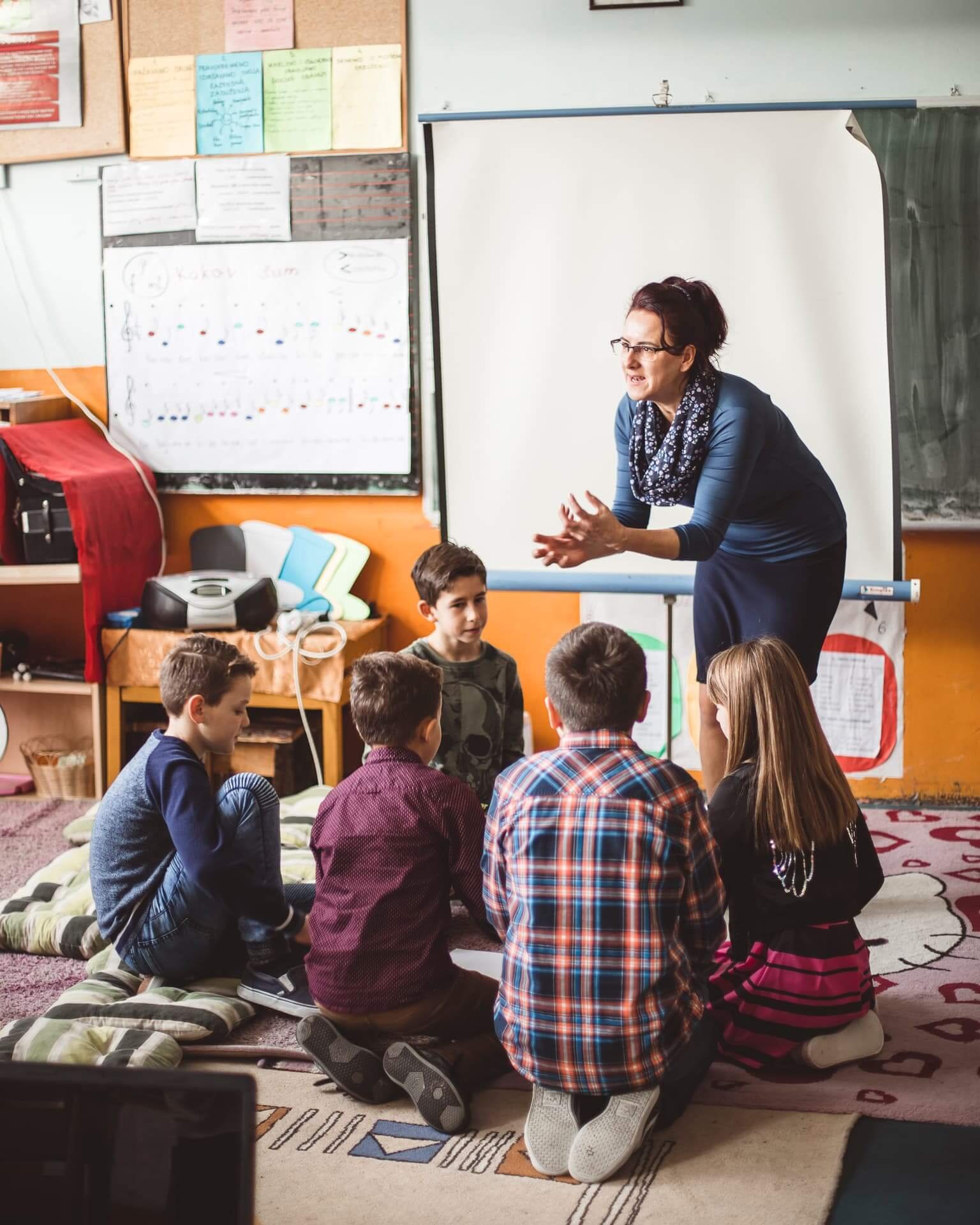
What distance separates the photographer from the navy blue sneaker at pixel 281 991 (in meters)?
2.01

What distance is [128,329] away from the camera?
3.38 meters

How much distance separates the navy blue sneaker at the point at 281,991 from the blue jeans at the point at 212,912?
0.10ft

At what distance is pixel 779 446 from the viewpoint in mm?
2266

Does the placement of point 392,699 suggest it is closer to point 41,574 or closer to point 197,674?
point 197,674

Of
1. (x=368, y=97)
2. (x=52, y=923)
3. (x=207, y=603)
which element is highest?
(x=368, y=97)

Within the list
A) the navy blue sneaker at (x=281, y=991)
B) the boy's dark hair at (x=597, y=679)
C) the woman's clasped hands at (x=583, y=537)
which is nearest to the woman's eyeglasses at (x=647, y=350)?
the woman's clasped hands at (x=583, y=537)

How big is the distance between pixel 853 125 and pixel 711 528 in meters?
1.29

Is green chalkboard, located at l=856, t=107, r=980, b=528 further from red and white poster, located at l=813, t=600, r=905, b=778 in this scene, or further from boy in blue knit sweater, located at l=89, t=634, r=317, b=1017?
boy in blue knit sweater, located at l=89, t=634, r=317, b=1017

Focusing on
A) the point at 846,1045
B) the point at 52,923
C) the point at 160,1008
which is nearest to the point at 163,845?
the point at 160,1008

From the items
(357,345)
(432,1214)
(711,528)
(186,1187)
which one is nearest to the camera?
(186,1187)

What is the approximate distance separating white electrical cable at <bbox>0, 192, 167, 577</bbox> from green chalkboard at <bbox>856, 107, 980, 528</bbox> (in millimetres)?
1930

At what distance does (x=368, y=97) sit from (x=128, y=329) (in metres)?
0.88

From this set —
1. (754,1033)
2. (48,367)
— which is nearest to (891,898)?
(754,1033)

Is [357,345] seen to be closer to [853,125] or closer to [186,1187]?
[853,125]
